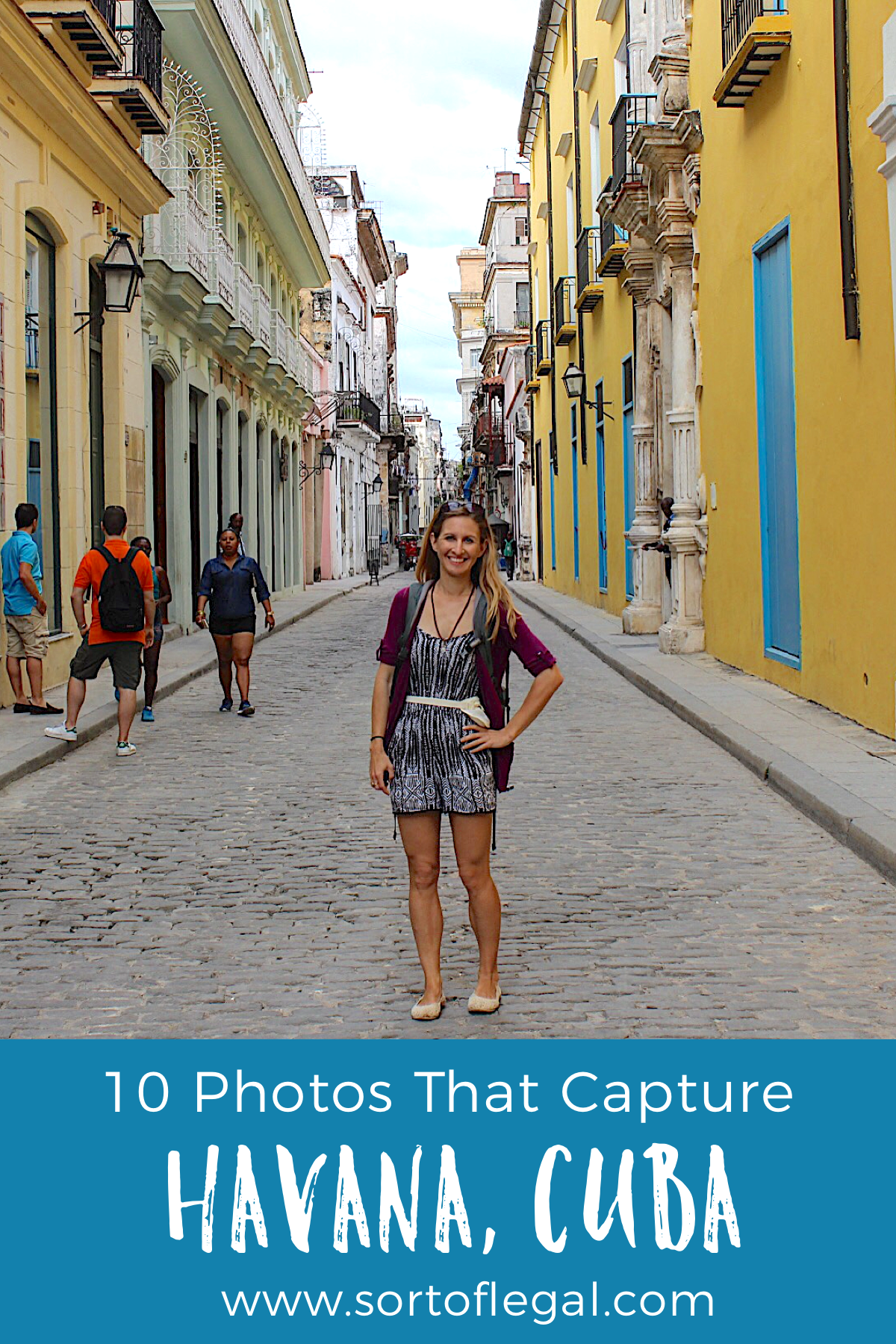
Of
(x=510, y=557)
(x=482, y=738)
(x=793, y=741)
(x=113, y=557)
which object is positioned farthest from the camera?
(x=510, y=557)

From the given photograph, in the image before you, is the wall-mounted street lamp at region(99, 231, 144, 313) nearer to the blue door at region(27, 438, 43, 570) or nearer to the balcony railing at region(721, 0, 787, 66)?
the blue door at region(27, 438, 43, 570)

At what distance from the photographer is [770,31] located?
11.2 meters

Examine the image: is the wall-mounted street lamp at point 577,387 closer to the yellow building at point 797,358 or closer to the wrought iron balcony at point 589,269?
the wrought iron balcony at point 589,269

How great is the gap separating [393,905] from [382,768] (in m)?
1.76

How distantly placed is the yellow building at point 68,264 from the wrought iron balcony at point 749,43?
535 cm

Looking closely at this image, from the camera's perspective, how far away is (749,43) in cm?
1126

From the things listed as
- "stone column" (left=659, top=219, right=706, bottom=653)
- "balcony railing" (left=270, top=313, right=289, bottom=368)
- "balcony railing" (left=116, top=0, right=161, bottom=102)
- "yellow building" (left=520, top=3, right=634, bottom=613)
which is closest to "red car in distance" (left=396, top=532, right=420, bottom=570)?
"yellow building" (left=520, top=3, right=634, bottom=613)

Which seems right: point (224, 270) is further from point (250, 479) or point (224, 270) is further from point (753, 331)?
point (753, 331)

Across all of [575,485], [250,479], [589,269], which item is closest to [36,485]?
[589,269]

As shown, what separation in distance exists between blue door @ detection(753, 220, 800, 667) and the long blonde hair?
7462 millimetres

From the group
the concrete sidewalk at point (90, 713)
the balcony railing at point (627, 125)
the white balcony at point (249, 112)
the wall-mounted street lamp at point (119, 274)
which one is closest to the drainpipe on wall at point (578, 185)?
the white balcony at point (249, 112)

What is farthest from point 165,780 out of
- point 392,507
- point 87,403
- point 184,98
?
point 392,507

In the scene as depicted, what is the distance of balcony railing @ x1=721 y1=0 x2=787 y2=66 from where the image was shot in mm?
11311

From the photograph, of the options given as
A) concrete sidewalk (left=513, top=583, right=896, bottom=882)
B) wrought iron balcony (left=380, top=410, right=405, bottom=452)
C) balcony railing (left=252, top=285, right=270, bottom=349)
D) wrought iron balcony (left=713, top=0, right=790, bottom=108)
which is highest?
wrought iron balcony (left=380, top=410, right=405, bottom=452)
